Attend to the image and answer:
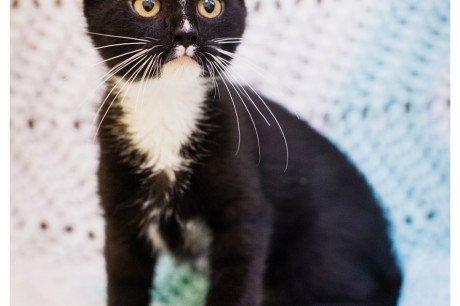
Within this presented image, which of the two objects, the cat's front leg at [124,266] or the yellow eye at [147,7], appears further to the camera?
the cat's front leg at [124,266]

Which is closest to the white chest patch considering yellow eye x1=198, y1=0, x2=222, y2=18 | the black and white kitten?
the black and white kitten

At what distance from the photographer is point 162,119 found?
82cm

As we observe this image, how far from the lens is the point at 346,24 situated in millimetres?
862

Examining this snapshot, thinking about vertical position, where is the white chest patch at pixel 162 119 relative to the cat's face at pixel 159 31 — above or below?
below

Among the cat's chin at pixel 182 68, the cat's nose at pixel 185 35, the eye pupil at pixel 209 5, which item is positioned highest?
the eye pupil at pixel 209 5

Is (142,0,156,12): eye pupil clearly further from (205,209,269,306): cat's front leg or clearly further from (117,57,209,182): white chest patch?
(205,209,269,306): cat's front leg

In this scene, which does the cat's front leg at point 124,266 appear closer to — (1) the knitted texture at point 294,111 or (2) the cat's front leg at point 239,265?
(1) the knitted texture at point 294,111

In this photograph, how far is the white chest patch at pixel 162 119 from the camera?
806 millimetres

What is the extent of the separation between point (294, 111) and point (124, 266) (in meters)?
0.39

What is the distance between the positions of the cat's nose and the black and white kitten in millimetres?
15

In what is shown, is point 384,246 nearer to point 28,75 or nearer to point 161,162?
point 161,162

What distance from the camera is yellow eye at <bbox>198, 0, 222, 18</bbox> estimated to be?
0.74 meters

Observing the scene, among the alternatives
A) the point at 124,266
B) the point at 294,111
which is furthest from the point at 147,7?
the point at 124,266

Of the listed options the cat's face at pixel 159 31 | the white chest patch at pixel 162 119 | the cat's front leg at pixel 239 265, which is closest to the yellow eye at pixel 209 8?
the cat's face at pixel 159 31
